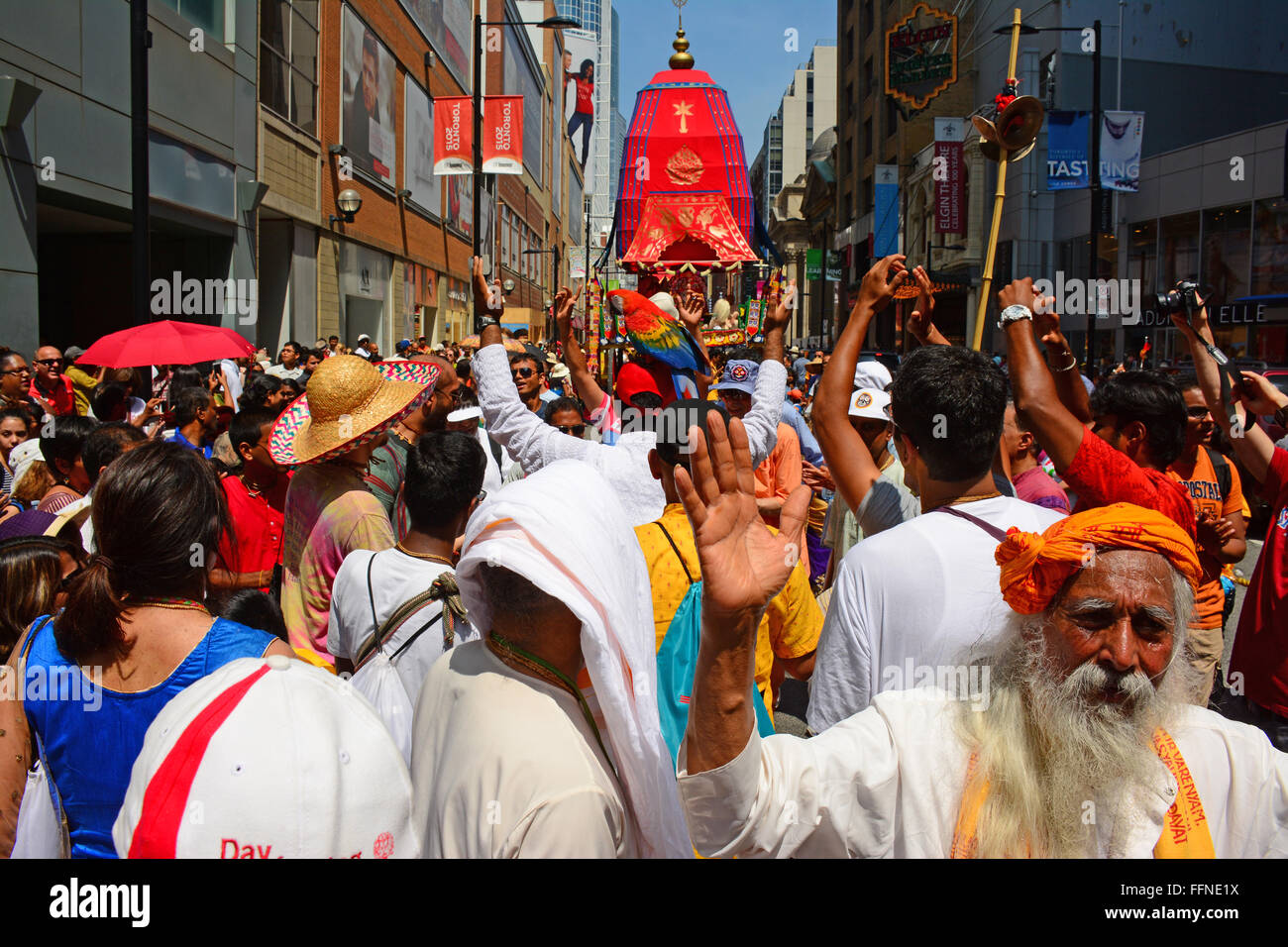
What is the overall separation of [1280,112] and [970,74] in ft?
42.7

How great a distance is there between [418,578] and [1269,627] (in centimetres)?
285

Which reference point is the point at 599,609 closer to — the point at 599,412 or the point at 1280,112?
the point at 599,412

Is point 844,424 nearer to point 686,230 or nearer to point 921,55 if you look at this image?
point 686,230

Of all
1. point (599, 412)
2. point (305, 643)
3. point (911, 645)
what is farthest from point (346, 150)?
point (911, 645)

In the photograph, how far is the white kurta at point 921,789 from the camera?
1.74 metres

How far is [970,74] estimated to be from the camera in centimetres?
4134

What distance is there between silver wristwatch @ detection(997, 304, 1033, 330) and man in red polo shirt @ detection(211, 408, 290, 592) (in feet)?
9.73

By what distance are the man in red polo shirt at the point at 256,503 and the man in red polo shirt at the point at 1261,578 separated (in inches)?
144

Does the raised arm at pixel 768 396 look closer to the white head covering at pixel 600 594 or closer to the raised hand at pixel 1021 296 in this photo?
the raised hand at pixel 1021 296

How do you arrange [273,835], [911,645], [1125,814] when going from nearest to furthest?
[273,835] < [1125,814] < [911,645]

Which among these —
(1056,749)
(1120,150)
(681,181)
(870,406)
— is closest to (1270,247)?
(1120,150)

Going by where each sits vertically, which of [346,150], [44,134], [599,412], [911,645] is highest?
[346,150]

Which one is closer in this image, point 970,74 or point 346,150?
point 346,150

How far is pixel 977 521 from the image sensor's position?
8.07 ft
